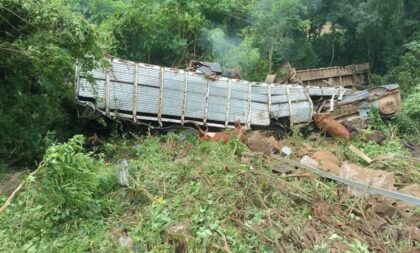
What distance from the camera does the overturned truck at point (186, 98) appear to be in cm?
1068

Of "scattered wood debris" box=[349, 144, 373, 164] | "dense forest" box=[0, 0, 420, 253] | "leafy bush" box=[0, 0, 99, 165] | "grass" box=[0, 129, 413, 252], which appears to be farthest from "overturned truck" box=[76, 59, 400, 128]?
"grass" box=[0, 129, 413, 252]

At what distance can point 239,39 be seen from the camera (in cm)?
1786

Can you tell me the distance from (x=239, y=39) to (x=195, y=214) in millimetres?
13154

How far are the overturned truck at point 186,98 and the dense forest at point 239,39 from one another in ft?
2.44

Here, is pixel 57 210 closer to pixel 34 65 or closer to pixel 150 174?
pixel 150 174

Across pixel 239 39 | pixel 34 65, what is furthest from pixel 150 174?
pixel 239 39

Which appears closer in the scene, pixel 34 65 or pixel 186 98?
pixel 34 65

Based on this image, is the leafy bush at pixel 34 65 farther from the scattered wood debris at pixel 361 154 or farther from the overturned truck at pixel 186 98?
the scattered wood debris at pixel 361 154

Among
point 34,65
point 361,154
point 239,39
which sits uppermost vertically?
point 239,39

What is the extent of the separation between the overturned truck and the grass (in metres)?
3.69

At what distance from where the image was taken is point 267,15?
15.7 m

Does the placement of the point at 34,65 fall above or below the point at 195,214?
above

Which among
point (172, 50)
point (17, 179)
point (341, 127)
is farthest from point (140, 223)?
point (172, 50)

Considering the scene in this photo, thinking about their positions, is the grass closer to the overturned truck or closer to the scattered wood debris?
the scattered wood debris
